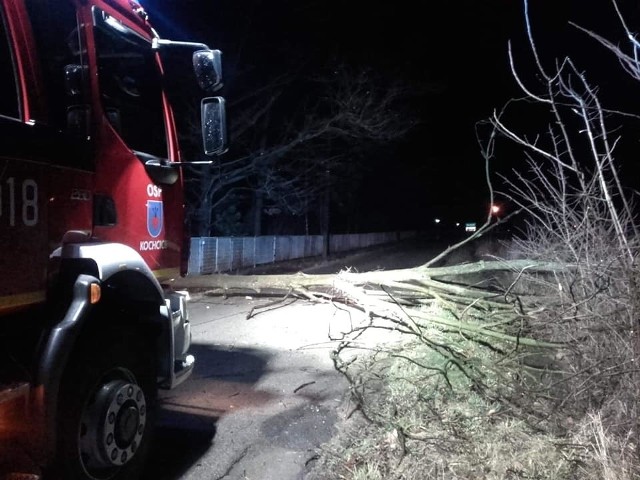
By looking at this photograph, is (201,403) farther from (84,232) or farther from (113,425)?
(84,232)

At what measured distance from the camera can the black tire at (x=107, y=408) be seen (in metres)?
2.88

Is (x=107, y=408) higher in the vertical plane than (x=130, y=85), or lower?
lower

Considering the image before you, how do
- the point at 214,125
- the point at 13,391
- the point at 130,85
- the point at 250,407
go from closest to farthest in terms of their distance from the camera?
the point at 13,391 < the point at 130,85 < the point at 214,125 < the point at 250,407

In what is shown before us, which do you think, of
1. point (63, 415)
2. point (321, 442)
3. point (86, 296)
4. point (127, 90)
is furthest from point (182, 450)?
point (127, 90)

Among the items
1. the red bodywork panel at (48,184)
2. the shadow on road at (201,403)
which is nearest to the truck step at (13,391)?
the red bodywork panel at (48,184)

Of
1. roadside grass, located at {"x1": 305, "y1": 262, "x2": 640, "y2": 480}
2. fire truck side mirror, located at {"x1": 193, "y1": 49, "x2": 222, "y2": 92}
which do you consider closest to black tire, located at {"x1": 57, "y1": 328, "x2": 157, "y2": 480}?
roadside grass, located at {"x1": 305, "y1": 262, "x2": 640, "y2": 480}

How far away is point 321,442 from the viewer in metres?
4.28

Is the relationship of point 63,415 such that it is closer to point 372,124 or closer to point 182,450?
point 182,450

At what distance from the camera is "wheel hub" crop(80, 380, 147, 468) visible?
3.01 m

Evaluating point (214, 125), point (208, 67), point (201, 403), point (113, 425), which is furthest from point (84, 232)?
point (201, 403)

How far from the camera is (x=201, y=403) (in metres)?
5.16

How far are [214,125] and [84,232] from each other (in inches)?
49.6

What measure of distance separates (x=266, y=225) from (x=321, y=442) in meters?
24.2

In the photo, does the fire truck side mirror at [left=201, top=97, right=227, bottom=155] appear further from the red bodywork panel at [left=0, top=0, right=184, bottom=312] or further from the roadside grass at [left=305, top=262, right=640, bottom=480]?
the roadside grass at [left=305, top=262, right=640, bottom=480]
